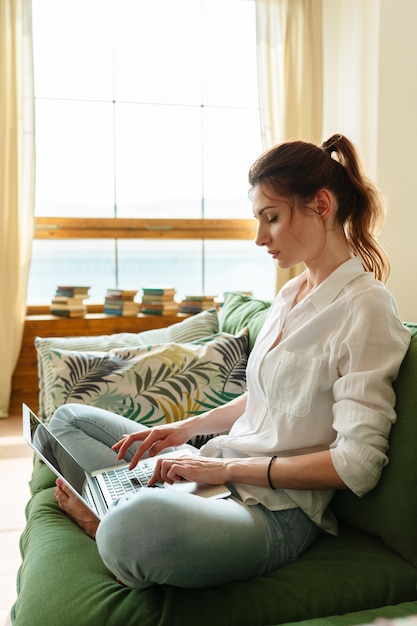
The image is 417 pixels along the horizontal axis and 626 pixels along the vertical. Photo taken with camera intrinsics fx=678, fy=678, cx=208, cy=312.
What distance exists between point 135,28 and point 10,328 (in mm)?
2261

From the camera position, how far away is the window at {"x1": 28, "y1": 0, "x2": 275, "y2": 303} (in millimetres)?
4652

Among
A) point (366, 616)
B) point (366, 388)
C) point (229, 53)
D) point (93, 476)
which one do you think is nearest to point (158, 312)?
point (229, 53)

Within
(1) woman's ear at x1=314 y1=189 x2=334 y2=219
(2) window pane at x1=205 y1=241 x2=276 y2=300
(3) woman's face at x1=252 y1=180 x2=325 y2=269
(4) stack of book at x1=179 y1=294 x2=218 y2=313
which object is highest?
(1) woman's ear at x1=314 y1=189 x2=334 y2=219

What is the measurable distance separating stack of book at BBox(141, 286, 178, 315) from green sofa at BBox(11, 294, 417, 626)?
3013 millimetres

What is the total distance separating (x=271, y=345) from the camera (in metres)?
1.59

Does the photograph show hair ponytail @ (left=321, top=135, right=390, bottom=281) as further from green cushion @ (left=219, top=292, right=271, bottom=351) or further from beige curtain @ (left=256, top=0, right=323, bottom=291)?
beige curtain @ (left=256, top=0, right=323, bottom=291)

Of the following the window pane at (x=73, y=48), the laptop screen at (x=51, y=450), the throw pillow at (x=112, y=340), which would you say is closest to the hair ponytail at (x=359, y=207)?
the laptop screen at (x=51, y=450)

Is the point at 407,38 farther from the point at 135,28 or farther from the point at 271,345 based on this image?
the point at 271,345

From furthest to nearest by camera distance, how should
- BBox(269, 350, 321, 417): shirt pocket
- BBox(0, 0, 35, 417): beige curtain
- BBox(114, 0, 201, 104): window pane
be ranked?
BBox(114, 0, 201, 104): window pane < BBox(0, 0, 35, 417): beige curtain < BBox(269, 350, 321, 417): shirt pocket

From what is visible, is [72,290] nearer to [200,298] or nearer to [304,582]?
[200,298]

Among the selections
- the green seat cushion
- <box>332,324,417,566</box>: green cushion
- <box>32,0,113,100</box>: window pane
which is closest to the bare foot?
the green seat cushion

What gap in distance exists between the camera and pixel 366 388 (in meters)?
1.33

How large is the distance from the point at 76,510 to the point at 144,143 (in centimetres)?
362

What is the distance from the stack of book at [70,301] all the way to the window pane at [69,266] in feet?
0.92
